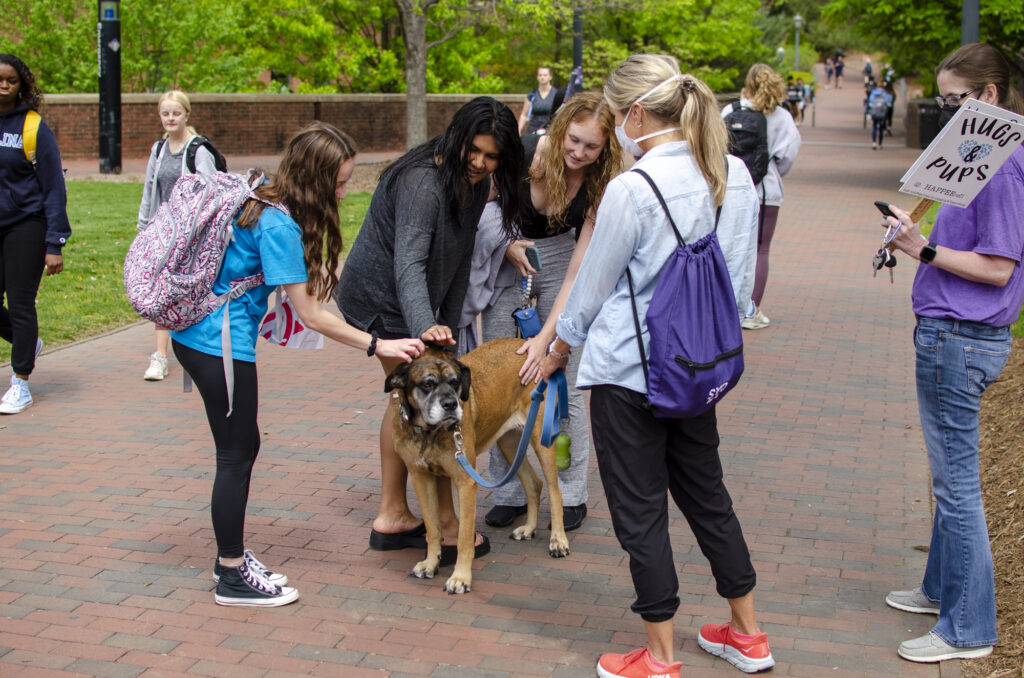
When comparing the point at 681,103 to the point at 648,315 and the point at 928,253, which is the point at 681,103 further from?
the point at 928,253

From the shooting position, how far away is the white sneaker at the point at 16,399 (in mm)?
7004

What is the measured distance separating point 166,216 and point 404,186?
94 cm

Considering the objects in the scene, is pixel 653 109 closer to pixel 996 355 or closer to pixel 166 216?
pixel 996 355

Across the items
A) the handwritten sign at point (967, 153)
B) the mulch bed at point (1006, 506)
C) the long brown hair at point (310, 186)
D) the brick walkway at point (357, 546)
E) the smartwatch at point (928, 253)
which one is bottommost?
the brick walkway at point (357, 546)

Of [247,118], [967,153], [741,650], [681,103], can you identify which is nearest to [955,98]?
[967,153]

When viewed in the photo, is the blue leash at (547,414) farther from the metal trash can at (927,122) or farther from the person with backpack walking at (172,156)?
the metal trash can at (927,122)

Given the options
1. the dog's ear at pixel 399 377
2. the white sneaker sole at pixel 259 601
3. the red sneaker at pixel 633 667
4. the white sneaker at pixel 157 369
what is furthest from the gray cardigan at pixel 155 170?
the red sneaker at pixel 633 667

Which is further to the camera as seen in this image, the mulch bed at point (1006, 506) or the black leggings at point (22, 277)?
the black leggings at point (22, 277)

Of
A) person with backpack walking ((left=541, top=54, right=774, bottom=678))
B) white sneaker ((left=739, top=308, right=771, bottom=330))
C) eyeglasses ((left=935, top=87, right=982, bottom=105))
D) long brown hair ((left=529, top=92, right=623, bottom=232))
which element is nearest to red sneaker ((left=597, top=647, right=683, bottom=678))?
person with backpack walking ((left=541, top=54, right=774, bottom=678))

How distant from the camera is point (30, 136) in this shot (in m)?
6.79

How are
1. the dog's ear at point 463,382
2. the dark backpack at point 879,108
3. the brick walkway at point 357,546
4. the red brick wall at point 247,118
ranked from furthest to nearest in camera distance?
the dark backpack at point 879,108 → the red brick wall at point 247,118 → the dog's ear at point 463,382 → the brick walkway at point 357,546

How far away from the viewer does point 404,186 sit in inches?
172

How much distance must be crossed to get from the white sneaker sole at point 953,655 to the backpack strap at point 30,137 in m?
5.83

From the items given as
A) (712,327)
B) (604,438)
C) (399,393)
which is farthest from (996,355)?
(399,393)
